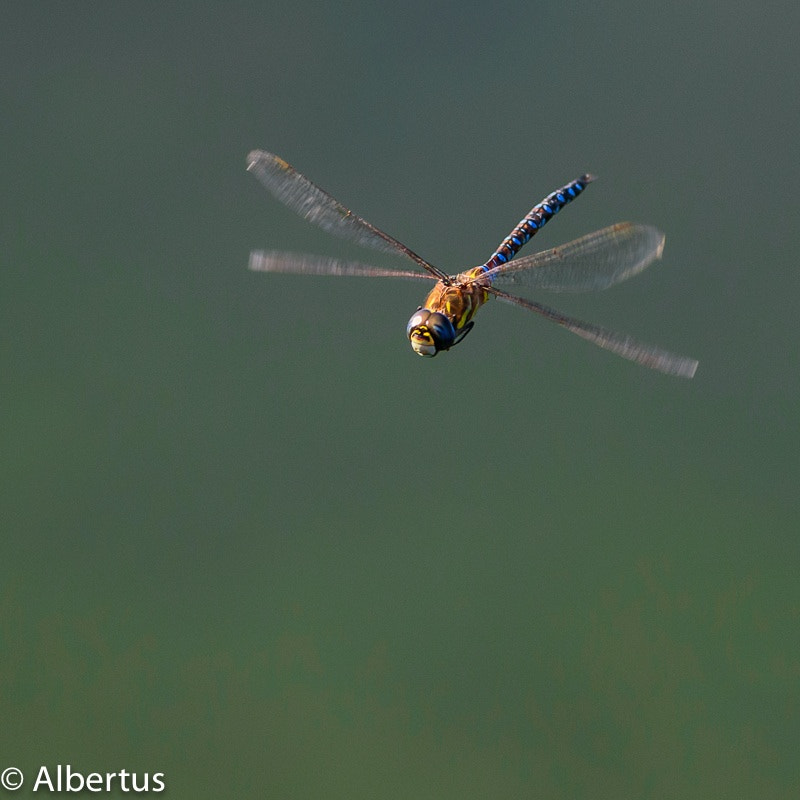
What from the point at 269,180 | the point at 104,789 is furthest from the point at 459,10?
the point at 104,789

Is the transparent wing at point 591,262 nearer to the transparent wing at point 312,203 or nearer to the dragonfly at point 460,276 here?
the dragonfly at point 460,276

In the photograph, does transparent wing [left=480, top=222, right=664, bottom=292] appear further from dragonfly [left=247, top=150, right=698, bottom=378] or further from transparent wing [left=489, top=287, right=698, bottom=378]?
transparent wing [left=489, top=287, right=698, bottom=378]

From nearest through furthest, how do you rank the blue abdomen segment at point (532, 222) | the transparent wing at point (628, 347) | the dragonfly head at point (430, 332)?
the transparent wing at point (628, 347) < the dragonfly head at point (430, 332) < the blue abdomen segment at point (532, 222)

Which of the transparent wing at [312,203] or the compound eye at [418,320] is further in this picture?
the transparent wing at [312,203]

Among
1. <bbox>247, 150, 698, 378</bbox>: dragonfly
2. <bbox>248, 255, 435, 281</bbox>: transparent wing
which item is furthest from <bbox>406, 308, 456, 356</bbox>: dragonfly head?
<bbox>248, 255, 435, 281</bbox>: transparent wing

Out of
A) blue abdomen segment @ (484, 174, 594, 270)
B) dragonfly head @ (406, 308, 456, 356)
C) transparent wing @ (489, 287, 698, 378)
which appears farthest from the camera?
blue abdomen segment @ (484, 174, 594, 270)

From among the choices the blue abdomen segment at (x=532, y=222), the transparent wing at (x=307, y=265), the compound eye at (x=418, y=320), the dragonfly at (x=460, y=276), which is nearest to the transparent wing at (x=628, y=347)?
the dragonfly at (x=460, y=276)

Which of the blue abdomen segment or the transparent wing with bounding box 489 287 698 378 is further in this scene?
the blue abdomen segment
